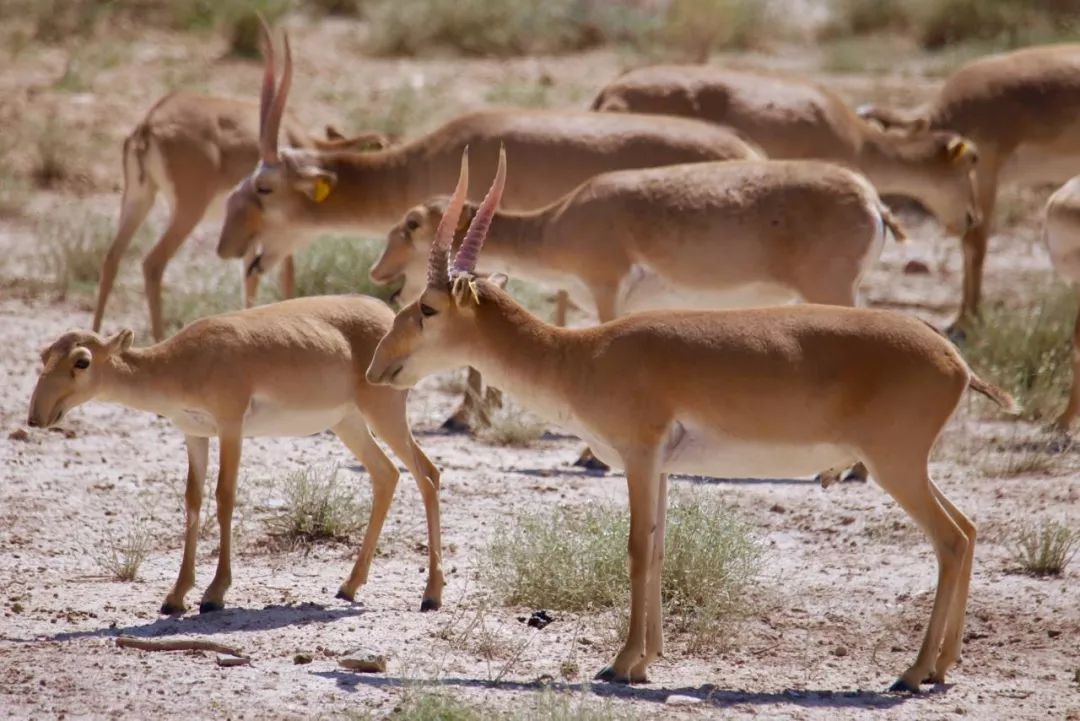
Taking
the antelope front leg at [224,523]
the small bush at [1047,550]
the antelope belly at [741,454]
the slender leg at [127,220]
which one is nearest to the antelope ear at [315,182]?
the slender leg at [127,220]

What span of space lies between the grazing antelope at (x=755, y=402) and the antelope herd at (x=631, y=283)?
0.5 inches

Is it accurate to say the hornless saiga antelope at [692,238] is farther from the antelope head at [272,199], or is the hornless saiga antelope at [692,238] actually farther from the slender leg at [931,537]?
the slender leg at [931,537]

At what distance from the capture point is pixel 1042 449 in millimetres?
11633

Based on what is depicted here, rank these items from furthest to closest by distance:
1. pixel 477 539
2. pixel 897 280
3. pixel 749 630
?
pixel 897 280 < pixel 477 539 < pixel 749 630

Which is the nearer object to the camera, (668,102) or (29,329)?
(29,329)

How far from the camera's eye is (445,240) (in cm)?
807

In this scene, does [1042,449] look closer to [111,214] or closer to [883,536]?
[883,536]

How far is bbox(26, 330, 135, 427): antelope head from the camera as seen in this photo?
8.57 metres

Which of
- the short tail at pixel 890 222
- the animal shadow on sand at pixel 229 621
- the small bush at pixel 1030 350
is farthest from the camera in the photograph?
the small bush at pixel 1030 350

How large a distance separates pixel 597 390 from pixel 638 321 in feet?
1.32

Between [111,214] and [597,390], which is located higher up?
[597,390]

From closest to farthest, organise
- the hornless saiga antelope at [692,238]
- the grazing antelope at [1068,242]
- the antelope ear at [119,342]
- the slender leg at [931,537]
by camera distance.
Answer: the slender leg at [931,537]
the antelope ear at [119,342]
the hornless saiga antelope at [692,238]
the grazing antelope at [1068,242]

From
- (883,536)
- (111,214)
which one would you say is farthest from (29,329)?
(883,536)

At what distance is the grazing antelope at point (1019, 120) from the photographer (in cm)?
1620
